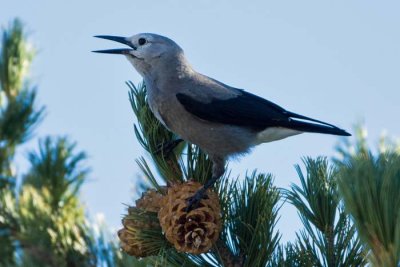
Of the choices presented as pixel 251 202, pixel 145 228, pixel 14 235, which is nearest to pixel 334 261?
pixel 251 202

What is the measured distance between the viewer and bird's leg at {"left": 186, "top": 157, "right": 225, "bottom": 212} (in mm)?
2443

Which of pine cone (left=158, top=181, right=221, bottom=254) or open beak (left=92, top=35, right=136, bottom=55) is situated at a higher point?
open beak (left=92, top=35, right=136, bottom=55)

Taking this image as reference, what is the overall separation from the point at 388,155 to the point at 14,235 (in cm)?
217

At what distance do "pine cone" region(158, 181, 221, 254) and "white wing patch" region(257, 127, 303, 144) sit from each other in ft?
4.72

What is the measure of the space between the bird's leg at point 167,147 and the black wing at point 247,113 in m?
0.83

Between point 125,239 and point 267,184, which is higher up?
point 267,184

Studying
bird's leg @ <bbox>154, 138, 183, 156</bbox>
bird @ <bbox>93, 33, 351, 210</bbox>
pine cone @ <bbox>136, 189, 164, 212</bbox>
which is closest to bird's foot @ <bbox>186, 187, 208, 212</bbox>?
pine cone @ <bbox>136, 189, 164, 212</bbox>

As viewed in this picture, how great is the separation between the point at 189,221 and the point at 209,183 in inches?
9.7

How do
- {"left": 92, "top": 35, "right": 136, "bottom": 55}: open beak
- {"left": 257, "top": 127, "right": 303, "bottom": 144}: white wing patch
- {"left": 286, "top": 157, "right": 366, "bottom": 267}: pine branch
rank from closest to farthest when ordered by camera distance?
{"left": 286, "top": 157, "right": 366, "bottom": 267}: pine branch < {"left": 257, "top": 127, "right": 303, "bottom": 144}: white wing patch < {"left": 92, "top": 35, "right": 136, "bottom": 55}: open beak

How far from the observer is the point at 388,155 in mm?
1656

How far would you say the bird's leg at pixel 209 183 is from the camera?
2443 mm

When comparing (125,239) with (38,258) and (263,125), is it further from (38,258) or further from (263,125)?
(263,125)

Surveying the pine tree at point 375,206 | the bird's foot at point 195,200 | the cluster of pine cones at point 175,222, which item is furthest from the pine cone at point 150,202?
the pine tree at point 375,206

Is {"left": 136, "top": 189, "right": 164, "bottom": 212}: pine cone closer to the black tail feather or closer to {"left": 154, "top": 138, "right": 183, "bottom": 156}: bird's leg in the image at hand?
{"left": 154, "top": 138, "right": 183, "bottom": 156}: bird's leg
